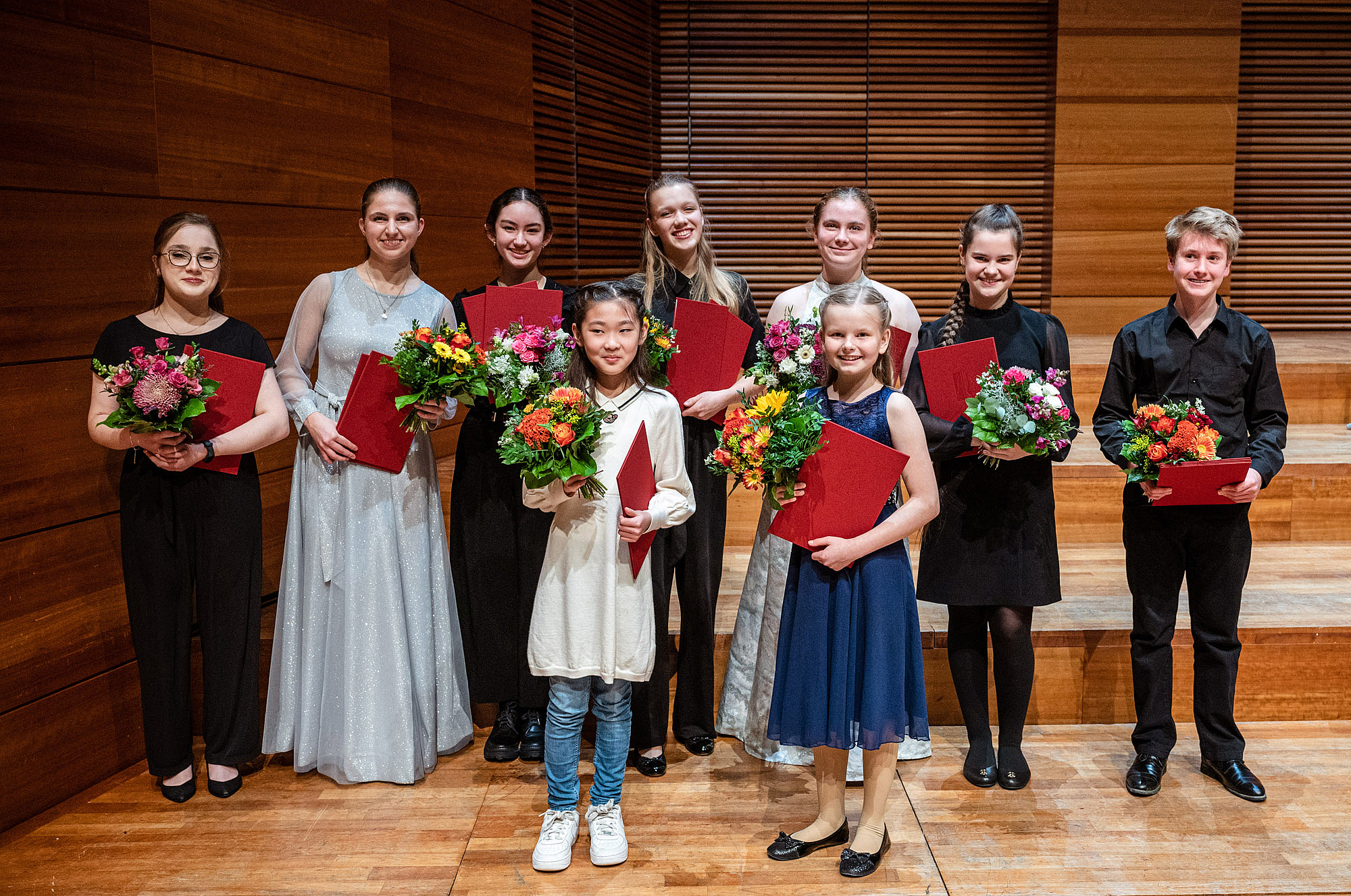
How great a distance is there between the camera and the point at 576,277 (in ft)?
16.6

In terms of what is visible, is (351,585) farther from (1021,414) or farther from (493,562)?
(1021,414)

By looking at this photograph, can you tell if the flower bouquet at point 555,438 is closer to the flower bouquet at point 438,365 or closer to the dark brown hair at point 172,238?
the flower bouquet at point 438,365

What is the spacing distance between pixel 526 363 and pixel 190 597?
1242 mm

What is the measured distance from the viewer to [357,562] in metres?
2.88

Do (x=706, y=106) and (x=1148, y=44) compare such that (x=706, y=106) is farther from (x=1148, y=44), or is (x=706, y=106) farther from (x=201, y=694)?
(x=201, y=694)

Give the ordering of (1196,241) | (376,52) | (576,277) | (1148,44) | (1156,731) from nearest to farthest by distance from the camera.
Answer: (1196,241)
(1156,731)
(376,52)
(576,277)
(1148,44)

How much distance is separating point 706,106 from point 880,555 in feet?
14.5

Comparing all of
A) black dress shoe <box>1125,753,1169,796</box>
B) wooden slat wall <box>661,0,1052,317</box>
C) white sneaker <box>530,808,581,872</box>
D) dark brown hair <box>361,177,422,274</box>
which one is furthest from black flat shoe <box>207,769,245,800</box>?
wooden slat wall <box>661,0,1052,317</box>

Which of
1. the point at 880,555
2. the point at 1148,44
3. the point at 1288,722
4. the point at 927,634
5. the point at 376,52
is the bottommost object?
the point at 1288,722

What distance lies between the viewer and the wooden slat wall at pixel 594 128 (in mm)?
4855

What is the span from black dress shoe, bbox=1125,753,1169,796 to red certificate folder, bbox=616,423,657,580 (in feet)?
5.18

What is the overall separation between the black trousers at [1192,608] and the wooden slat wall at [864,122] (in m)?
3.84

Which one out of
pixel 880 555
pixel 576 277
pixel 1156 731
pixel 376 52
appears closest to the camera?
pixel 880 555

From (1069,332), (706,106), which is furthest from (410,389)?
(1069,332)
